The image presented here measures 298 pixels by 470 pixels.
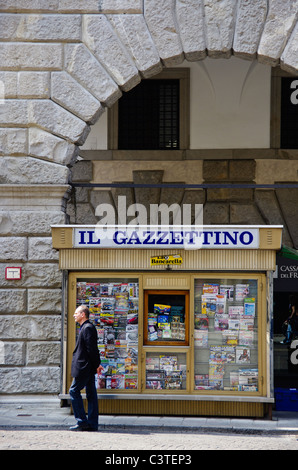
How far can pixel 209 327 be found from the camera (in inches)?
478

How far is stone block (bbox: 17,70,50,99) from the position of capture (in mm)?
13273

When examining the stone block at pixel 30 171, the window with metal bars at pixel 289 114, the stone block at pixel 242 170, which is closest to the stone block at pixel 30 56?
the stone block at pixel 30 171

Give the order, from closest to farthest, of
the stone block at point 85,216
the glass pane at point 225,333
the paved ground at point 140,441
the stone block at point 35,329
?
1. the paved ground at point 140,441
2. the glass pane at point 225,333
3. the stone block at point 35,329
4. the stone block at point 85,216

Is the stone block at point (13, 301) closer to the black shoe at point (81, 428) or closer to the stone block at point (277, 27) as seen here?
the black shoe at point (81, 428)

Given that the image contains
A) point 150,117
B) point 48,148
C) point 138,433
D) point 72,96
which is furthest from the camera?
point 150,117

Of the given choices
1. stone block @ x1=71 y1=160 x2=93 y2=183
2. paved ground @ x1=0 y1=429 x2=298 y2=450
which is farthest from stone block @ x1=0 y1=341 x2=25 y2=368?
stone block @ x1=71 y1=160 x2=93 y2=183

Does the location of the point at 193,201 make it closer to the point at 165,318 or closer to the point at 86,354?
the point at 165,318

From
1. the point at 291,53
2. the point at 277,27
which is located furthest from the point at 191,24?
the point at 291,53

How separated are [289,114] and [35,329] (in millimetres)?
7898

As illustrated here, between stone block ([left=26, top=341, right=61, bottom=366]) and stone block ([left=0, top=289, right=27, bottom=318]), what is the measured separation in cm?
59

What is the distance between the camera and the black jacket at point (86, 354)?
35.9 feet

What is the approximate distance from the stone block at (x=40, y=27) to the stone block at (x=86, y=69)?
7.9 inches

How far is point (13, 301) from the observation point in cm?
1314

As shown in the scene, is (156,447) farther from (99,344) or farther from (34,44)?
(34,44)
